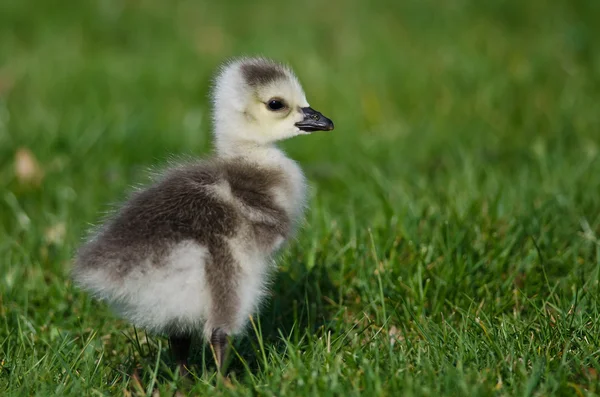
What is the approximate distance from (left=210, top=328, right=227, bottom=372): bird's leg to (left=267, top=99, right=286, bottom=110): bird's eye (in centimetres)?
103

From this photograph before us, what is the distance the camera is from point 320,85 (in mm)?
7840

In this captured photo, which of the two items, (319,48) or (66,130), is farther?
(319,48)

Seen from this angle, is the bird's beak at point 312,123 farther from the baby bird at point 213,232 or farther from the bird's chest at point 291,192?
the bird's chest at point 291,192

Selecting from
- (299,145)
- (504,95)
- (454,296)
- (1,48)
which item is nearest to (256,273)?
(454,296)

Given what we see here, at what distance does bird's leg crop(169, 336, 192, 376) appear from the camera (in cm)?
378

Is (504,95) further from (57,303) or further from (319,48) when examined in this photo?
(57,303)

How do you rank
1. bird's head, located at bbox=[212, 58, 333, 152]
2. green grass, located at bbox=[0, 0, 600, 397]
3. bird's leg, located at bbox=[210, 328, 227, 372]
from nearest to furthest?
bird's leg, located at bbox=[210, 328, 227, 372] < green grass, located at bbox=[0, 0, 600, 397] < bird's head, located at bbox=[212, 58, 333, 152]

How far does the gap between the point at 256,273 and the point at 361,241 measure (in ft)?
4.53

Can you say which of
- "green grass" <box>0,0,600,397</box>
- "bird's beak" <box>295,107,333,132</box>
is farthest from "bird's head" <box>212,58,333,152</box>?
"green grass" <box>0,0,600,397</box>

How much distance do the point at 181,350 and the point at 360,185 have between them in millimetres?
2514

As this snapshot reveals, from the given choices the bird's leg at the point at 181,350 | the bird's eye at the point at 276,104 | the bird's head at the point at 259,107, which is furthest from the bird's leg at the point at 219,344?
the bird's eye at the point at 276,104

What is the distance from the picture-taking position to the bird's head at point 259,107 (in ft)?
12.8

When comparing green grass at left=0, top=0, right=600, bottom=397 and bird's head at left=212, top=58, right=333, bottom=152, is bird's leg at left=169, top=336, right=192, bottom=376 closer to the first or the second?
green grass at left=0, top=0, right=600, bottom=397

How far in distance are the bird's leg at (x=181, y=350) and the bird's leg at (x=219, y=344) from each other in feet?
1.06
